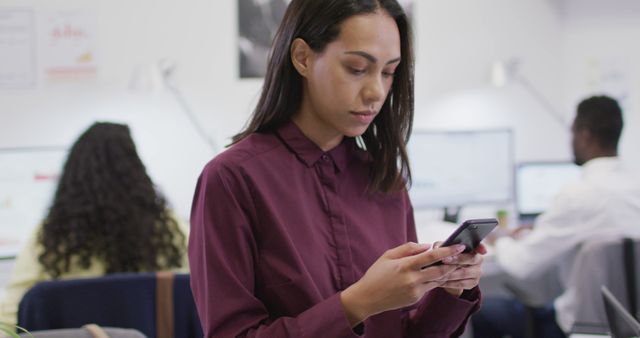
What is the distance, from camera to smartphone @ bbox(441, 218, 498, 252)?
0.97 metres

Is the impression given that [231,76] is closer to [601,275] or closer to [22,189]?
[22,189]

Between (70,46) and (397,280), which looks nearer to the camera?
(397,280)

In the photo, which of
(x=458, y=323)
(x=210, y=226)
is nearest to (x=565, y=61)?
(x=458, y=323)

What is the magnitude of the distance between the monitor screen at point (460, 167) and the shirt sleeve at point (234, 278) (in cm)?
239

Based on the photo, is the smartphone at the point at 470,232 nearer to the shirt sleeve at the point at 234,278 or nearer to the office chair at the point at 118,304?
the shirt sleeve at the point at 234,278

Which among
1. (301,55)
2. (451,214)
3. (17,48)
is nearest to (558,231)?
(451,214)

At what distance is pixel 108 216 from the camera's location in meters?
2.07

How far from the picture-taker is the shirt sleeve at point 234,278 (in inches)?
40.6

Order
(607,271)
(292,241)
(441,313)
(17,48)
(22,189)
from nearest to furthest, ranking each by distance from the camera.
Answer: (292,241) < (441,313) < (607,271) < (22,189) < (17,48)

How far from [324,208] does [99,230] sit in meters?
1.10

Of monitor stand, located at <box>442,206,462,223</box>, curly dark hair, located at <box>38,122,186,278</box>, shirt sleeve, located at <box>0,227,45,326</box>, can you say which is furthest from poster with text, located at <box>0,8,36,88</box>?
monitor stand, located at <box>442,206,462,223</box>

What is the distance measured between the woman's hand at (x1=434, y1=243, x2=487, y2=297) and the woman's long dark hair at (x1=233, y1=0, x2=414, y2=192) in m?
0.22

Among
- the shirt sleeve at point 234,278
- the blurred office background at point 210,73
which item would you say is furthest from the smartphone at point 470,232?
the blurred office background at point 210,73

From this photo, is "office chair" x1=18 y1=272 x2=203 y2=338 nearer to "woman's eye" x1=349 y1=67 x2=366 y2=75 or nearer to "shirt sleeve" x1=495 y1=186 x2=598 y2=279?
"woman's eye" x1=349 y1=67 x2=366 y2=75
